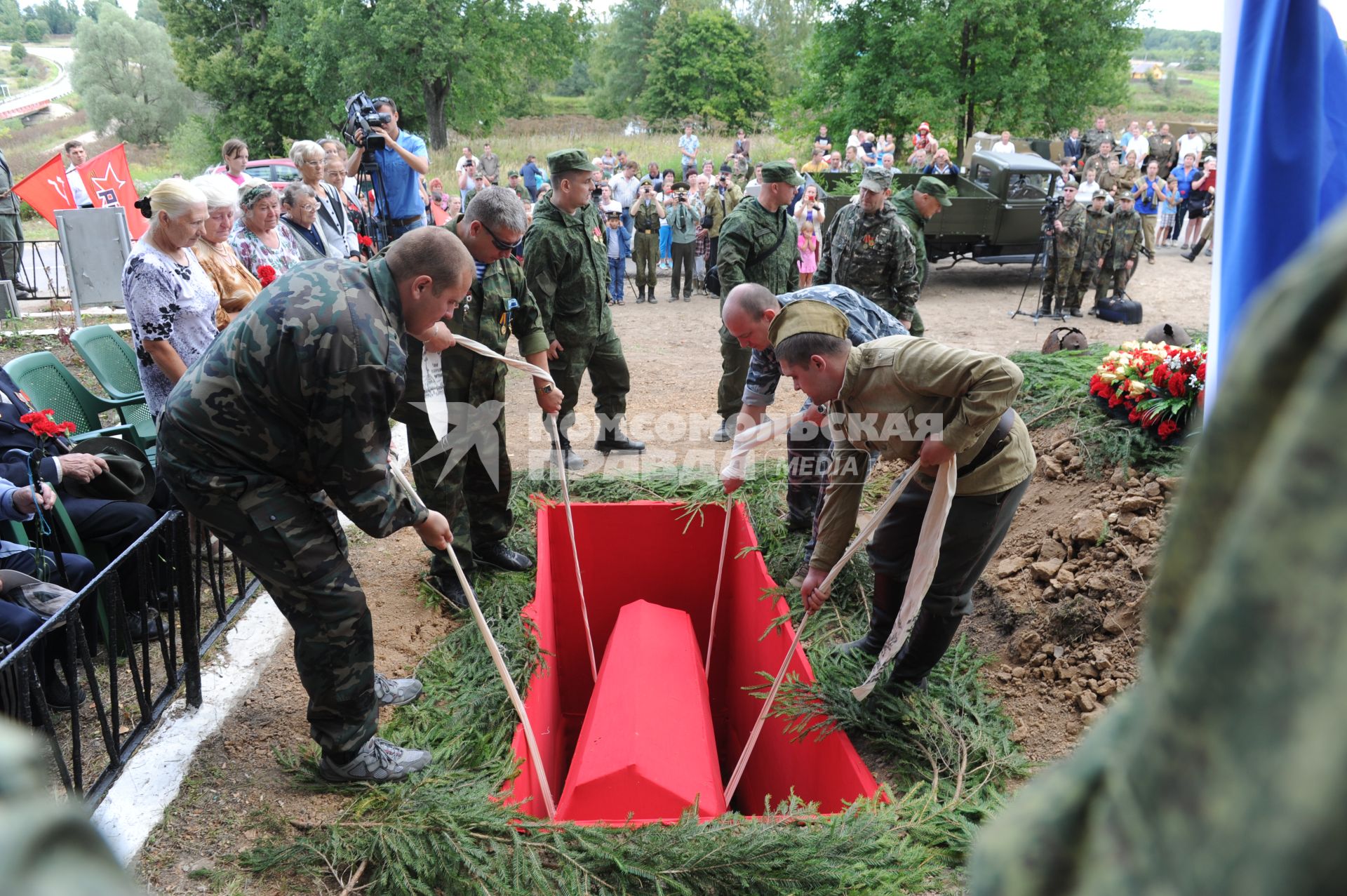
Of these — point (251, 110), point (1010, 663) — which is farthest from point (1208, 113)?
point (1010, 663)

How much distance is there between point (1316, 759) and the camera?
44cm

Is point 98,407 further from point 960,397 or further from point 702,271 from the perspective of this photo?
point 702,271

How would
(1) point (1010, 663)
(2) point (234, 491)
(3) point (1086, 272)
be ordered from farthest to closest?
1. (3) point (1086, 272)
2. (1) point (1010, 663)
3. (2) point (234, 491)

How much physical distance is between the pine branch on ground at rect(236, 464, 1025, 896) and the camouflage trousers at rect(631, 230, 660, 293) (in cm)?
1032

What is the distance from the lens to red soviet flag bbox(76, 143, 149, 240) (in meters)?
9.37

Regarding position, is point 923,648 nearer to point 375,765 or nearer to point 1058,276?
point 375,765

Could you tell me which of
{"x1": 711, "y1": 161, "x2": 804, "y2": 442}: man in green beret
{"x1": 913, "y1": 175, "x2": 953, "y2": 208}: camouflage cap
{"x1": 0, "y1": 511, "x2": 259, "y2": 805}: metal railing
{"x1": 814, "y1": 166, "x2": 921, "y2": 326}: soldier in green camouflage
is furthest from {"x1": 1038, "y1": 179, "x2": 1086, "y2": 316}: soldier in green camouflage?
{"x1": 0, "y1": 511, "x2": 259, "y2": 805}: metal railing

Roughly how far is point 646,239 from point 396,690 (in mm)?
10680

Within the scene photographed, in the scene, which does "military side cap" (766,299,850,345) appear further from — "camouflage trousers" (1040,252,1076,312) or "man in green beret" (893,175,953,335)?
"camouflage trousers" (1040,252,1076,312)

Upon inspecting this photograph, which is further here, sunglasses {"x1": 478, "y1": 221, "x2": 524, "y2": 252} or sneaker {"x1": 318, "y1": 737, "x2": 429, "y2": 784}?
sunglasses {"x1": 478, "y1": 221, "x2": 524, "y2": 252}

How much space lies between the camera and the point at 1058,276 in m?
11.6

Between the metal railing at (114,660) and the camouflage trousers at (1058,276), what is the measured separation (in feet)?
35.4

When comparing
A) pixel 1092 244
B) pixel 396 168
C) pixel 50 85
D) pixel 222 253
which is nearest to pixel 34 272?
pixel 396 168

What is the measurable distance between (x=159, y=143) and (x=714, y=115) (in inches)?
1045
